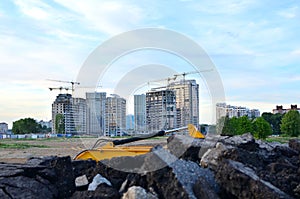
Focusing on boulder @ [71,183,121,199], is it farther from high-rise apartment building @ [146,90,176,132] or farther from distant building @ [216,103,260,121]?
high-rise apartment building @ [146,90,176,132]

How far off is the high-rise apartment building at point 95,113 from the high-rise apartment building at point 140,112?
1289 millimetres

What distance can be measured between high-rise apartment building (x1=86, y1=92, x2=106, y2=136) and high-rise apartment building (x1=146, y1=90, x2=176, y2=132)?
5.17ft

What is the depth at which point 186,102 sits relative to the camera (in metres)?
15.3

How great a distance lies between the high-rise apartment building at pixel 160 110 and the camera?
13127 millimetres

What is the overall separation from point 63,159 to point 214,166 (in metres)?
2.45

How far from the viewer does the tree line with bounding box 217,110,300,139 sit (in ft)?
144

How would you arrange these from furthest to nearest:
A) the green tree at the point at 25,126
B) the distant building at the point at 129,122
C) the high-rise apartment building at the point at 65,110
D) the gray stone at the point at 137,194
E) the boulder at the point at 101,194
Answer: the green tree at the point at 25,126 → the high-rise apartment building at the point at 65,110 → the distant building at the point at 129,122 → the boulder at the point at 101,194 → the gray stone at the point at 137,194

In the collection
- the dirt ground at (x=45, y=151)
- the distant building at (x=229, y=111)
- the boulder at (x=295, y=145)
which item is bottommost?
the dirt ground at (x=45, y=151)

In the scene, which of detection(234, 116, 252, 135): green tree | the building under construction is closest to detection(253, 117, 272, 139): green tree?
detection(234, 116, 252, 135): green tree

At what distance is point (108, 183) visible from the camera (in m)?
6.21

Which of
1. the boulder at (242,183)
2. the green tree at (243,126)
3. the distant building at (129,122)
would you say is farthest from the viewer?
the green tree at (243,126)

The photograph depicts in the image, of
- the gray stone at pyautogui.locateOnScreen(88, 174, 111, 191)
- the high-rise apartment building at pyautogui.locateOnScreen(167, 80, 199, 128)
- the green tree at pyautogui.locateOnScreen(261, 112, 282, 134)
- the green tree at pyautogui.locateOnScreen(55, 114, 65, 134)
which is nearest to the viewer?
the gray stone at pyautogui.locateOnScreen(88, 174, 111, 191)

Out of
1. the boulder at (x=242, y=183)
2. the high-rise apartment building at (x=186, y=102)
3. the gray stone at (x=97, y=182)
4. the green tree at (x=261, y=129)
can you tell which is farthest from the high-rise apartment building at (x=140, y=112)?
the green tree at (x=261, y=129)

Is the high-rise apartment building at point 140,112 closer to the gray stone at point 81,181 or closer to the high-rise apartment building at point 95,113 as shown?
the high-rise apartment building at point 95,113
